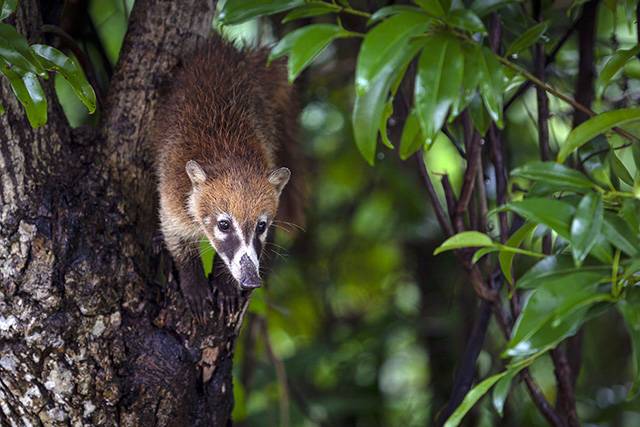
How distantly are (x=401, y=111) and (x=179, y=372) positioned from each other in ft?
3.51

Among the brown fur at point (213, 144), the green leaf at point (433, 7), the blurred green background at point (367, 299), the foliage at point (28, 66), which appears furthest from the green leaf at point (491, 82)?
the blurred green background at point (367, 299)

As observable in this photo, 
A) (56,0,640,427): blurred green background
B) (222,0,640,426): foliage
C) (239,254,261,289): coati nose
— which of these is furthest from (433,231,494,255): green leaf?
(56,0,640,427): blurred green background

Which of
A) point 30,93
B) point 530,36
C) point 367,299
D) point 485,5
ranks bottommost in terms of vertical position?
point 367,299

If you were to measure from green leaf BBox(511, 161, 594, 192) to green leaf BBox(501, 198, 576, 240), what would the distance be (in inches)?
1.9

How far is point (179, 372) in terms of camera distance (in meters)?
2.23

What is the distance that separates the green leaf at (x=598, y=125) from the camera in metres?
1.70

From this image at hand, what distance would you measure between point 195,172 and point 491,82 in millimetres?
1348

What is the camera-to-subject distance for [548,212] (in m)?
1.53

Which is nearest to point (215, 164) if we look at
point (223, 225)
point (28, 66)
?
point (223, 225)

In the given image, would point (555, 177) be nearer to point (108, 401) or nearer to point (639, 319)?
point (639, 319)

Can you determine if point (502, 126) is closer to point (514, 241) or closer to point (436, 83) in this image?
point (436, 83)

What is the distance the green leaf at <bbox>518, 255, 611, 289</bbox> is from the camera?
1.57 meters

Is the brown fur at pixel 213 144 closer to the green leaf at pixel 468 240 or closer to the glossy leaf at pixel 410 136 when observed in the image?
the glossy leaf at pixel 410 136

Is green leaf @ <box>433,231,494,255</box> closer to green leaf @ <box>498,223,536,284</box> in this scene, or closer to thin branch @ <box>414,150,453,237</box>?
green leaf @ <box>498,223,536,284</box>
